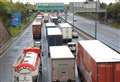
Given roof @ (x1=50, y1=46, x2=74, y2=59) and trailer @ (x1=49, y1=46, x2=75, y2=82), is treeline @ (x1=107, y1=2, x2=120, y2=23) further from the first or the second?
trailer @ (x1=49, y1=46, x2=75, y2=82)

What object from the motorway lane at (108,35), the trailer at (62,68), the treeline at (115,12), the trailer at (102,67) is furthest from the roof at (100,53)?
the treeline at (115,12)

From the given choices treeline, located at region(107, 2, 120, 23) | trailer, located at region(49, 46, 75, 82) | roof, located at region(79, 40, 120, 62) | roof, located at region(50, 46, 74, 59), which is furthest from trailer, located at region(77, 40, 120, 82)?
treeline, located at region(107, 2, 120, 23)

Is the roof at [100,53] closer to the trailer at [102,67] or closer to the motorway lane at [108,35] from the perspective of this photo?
the trailer at [102,67]

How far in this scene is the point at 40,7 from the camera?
185500 millimetres

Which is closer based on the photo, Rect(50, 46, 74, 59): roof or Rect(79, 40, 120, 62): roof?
Rect(79, 40, 120, 62): roof

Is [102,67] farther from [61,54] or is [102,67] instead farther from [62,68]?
[61,54]

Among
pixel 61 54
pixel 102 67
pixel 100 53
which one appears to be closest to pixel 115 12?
pixel 61 54

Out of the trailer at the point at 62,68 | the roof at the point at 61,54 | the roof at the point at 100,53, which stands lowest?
the trailer at the point at 62,68

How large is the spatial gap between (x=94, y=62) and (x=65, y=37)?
121 ft

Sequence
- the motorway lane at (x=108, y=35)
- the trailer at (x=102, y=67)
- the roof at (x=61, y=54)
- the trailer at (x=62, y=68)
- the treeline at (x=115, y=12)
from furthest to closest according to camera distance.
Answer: the treeline at (x=115, y=12)
the motorway lane at (x=108, y=35)
the roof at (x=61, y=54)
the trailer at (x=62, y=68)
the trailer at (x=102, y=67)

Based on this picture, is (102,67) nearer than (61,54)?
Yes

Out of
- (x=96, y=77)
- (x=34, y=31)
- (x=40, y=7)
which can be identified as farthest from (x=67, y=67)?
(x=40, y=7)

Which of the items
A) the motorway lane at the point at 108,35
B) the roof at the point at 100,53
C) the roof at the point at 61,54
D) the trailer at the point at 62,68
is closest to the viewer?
the roof at the point at 100,53

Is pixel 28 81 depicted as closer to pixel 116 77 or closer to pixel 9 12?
pixel 116 77
